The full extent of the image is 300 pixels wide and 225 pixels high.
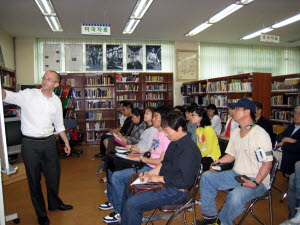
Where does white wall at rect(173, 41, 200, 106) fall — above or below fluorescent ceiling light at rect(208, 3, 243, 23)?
below

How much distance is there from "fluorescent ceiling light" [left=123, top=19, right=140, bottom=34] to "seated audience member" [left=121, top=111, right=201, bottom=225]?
18.7ft

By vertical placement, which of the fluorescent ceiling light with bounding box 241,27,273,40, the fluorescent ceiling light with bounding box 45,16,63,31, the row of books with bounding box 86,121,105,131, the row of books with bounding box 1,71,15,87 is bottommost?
the row of books with bounding box 86,121,105,131

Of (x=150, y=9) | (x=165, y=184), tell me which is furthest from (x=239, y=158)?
(x=150, y=9)

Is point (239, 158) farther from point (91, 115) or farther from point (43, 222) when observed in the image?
point (91, 115)

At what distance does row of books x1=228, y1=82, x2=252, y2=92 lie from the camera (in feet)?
20.8

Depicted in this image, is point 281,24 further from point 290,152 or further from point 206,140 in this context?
point 206,140

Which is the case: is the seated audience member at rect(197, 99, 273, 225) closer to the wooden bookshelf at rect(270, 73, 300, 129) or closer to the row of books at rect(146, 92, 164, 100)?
the wooden bookshelf at rect(270, 73, 300, 129)

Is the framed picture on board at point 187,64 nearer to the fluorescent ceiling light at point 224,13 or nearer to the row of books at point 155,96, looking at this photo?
the row of books at point 155,96

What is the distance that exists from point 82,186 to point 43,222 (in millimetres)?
1398

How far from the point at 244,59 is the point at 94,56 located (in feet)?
20.7

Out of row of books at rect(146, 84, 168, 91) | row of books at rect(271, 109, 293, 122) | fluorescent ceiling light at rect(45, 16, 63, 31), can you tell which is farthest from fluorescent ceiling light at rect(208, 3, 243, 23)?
fluorescent ceiling light at rect(45, 16, 63, 31)

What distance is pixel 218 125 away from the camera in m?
5.36

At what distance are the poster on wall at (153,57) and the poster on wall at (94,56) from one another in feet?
5.93

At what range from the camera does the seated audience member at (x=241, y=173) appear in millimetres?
2197
